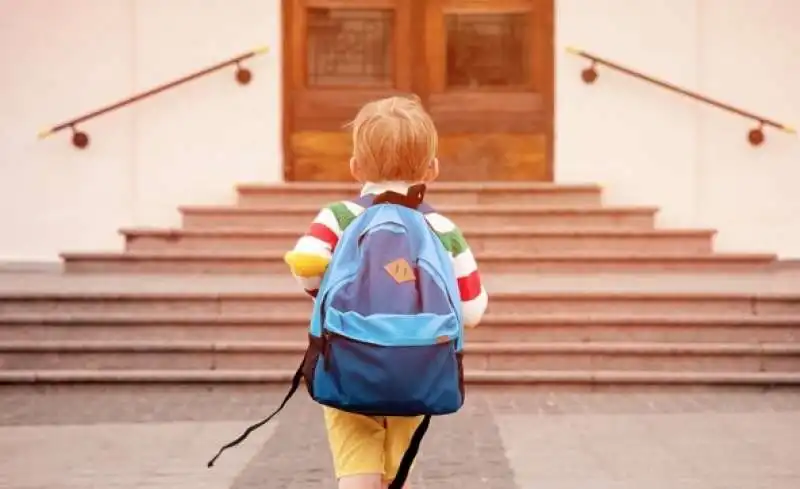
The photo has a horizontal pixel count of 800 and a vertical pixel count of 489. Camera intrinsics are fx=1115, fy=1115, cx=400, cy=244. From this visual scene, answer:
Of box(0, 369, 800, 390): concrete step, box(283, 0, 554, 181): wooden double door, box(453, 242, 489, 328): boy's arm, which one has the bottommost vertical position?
box(0, 369, 800, 390): concrete step

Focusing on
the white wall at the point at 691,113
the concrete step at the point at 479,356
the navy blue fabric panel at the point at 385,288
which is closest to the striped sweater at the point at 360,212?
the navy blue fabric panel at the point at 385,288

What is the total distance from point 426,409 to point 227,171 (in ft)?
24.5

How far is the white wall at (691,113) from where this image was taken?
9898 mm

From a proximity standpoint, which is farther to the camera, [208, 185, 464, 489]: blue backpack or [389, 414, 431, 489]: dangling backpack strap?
[389, 414, 431, 489]: dangling backpack strap

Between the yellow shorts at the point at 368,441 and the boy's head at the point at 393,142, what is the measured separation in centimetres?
63

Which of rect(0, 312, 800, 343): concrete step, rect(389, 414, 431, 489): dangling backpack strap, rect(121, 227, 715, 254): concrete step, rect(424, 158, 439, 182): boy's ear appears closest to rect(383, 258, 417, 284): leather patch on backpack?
rect(424, 158, 439, 182): boy's ear

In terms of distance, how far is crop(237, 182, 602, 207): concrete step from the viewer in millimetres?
9328

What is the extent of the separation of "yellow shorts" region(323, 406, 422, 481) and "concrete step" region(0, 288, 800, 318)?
4681 millimetres

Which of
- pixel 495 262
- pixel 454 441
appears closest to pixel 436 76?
pixel 495 262

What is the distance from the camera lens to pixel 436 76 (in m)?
10.2

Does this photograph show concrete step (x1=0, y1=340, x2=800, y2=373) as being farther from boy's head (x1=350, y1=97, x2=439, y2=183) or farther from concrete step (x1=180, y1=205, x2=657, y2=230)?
boy's head (x1=350, y1=97, x2=439, y2=183)

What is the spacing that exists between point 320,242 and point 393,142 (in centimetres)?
31

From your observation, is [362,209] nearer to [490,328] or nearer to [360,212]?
[360,212]

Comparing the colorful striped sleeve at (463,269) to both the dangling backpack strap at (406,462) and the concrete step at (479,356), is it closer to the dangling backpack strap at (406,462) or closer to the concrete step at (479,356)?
the dangling backpack strap at (406,462)
